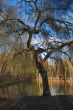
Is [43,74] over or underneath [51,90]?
over

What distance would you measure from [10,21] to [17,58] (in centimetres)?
165

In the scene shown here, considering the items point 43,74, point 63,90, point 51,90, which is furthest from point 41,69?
point 63,90

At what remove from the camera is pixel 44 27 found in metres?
12.1

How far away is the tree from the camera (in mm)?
11875

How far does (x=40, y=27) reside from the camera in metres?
12.2

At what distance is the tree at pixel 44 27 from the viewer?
11.9 m

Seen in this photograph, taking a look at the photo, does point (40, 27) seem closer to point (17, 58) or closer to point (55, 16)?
point (55, 16)

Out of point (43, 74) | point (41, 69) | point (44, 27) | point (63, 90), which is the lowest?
point (63, 90)

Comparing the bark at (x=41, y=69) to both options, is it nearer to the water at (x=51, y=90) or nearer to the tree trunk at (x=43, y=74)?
the tree trunk at (x=43, y=74)

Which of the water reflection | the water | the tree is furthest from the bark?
the water reflection

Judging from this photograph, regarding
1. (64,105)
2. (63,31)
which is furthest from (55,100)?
(63,31)

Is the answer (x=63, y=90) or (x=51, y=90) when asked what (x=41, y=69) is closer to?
(x=51, y=90)

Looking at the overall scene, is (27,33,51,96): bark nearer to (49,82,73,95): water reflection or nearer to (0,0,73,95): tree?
(0,0,73,95): tree

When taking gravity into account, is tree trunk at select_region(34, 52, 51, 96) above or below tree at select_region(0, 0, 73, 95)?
below
